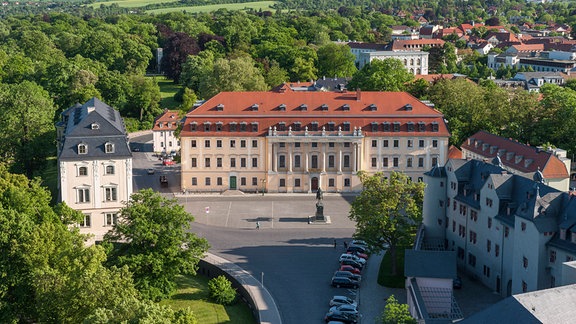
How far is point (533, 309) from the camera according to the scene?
4022 cm

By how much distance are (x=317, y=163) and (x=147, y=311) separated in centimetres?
5767

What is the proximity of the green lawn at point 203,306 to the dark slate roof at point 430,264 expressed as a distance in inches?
509

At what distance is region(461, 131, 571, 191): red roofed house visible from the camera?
8406 centimetres

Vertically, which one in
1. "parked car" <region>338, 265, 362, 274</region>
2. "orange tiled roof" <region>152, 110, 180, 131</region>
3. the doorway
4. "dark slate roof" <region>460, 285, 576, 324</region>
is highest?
"orange tiled roof" <region>152, 110, 180, 131</region>

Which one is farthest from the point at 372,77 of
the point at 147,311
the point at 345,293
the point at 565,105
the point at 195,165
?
the point at 147,311

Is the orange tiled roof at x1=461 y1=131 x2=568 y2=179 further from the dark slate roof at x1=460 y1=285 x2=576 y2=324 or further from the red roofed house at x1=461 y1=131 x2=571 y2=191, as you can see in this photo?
the dark slate roof at x1=460 y1=285 x2=576 y2=324

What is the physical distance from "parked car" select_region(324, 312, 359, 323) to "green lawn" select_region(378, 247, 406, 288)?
342 inches

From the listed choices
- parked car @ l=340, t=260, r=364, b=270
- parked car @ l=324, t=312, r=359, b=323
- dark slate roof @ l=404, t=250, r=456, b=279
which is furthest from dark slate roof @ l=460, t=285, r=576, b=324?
parked car @ l=340, t=260, r=364, b=270

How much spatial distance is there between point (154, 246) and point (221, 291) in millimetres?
6437

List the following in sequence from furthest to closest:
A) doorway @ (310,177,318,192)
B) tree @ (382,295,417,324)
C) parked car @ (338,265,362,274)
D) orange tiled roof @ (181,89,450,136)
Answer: doorway @ (310,177,318,192), orange tiled roof @ (181,89,450,136), parked car @ (338,265,362,274), tree @ (382,295,417,324)

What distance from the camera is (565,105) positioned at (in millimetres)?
106062

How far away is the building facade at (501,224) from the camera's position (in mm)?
57969

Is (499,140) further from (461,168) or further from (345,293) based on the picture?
(345,293)

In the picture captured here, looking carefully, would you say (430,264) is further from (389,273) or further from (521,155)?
(521,155)
